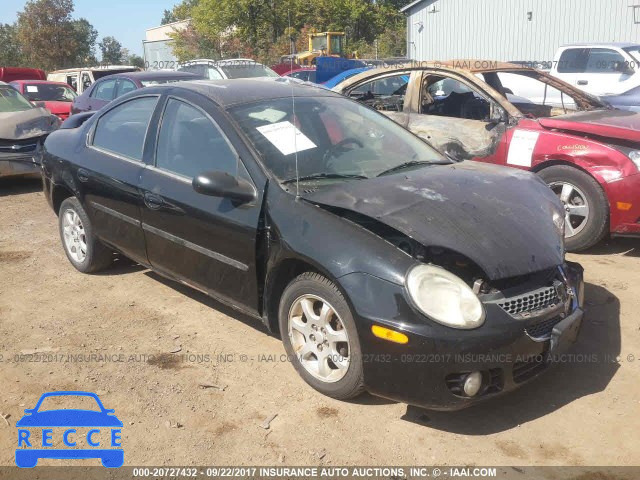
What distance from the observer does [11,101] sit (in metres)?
9.65

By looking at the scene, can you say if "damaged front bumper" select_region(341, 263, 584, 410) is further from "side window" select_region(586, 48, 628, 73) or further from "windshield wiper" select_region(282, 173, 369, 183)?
"side window" select_region(586, 48, 628, 73)

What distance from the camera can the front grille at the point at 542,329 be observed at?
308cm

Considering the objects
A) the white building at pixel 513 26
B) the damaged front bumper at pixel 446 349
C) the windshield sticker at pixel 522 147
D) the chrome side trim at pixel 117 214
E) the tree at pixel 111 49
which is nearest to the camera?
the damaged front bumper at pixel 446 349

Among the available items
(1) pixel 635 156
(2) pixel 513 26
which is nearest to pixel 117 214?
(1) pixel 635 156

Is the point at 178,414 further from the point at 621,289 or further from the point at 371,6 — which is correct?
the point at 371,6

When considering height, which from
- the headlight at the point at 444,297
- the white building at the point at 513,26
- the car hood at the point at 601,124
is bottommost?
the headlight at the point at 444,297

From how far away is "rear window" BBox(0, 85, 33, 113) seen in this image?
9409mm

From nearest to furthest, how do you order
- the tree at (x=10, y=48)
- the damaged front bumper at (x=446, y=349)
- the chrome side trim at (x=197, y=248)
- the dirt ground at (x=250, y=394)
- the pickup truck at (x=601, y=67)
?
1. the damaged front bumper at (x=446, y=349)
2. the dirt ground at (x=250, y=394)
3. the chrome side trim at (x=197, y=248)
4. the pickup truck at (x=601, y=67)
5. the tree at (x=10, y=48)

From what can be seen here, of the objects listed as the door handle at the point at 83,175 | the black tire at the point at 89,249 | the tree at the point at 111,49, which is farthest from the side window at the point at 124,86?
the tree at the point at 111,49

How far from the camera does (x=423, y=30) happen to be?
28203 millimetres

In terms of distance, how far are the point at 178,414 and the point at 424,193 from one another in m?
1.70

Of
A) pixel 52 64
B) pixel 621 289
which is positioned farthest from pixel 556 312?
pixel 52 64

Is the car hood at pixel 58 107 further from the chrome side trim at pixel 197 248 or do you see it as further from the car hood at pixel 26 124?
the chrome side trim at pixel 197 248

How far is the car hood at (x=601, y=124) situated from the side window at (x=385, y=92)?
1584 millimetres
